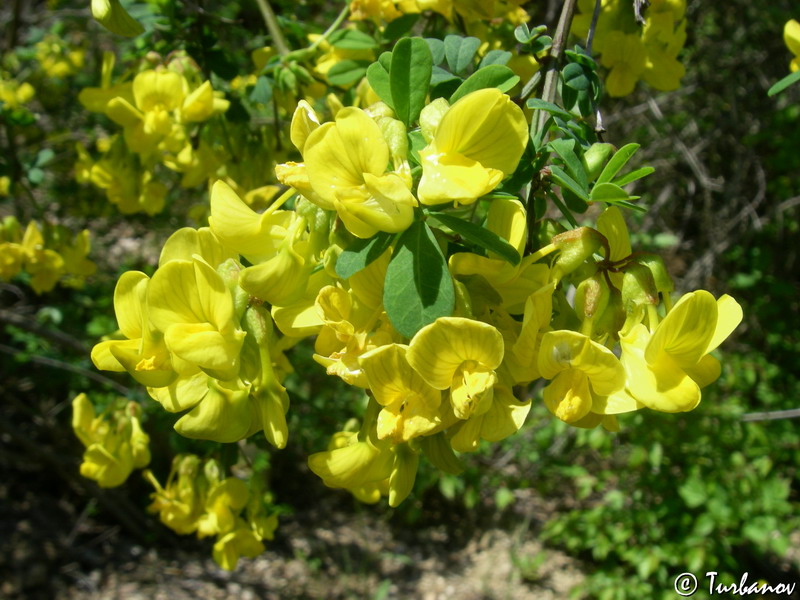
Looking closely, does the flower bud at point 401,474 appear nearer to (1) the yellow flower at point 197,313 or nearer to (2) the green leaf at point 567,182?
(1) the yellow flower at point 197,313

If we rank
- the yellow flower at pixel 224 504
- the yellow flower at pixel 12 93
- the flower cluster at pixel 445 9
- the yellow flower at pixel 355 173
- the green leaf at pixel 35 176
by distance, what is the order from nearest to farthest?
the yellow flower at pixel 355 173
the flower cluster at pixel 445 9
the yellow flower at pixel 224 504
the green leaf at pixel 35 176
the yellow flower at pixel 12 93

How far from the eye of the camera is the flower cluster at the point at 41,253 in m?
1.98

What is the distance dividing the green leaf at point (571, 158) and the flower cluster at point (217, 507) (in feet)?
3.35

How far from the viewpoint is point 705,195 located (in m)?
3.76

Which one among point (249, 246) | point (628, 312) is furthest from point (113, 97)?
point (628, 312)

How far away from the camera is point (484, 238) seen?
61cm

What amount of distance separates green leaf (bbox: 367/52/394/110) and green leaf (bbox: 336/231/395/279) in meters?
0.16

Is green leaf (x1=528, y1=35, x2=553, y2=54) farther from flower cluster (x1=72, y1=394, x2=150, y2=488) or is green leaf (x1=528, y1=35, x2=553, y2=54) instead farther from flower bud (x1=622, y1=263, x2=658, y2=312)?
flower cluster (x1=72, y1=394, x2=150, y2=488)

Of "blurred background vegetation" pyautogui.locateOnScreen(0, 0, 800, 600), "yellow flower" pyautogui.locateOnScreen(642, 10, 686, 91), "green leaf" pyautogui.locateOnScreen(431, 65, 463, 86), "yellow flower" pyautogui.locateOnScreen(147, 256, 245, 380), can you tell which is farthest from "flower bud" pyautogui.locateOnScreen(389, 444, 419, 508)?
"blurred background vegetation" pyautogui.locateOnScreen(0, 0, 800, 600)

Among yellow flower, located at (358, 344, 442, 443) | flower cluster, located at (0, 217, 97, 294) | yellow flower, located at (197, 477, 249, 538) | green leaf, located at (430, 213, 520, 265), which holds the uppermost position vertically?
green leaf, located at (430, 213, 520, 265)

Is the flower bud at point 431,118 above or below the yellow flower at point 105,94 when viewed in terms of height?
above

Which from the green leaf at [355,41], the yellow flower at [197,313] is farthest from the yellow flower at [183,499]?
the green leaf at [355,41]

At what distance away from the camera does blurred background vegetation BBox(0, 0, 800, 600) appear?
2697 millimetres

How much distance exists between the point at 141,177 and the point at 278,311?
1321 millimetres
